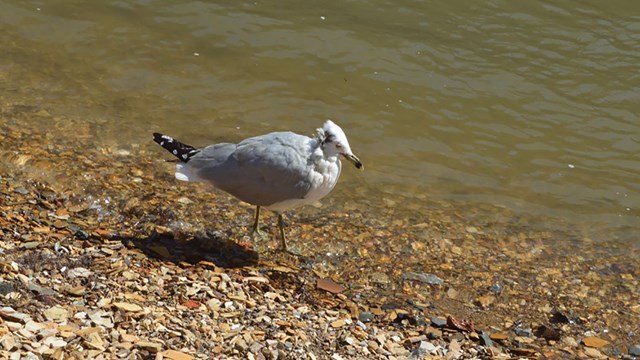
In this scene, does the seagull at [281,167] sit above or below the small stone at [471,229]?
above

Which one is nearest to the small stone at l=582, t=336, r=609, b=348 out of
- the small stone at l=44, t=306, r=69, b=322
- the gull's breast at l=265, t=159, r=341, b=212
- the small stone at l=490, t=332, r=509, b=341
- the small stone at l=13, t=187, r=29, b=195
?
the small stone at l=490, t=332, r=509, b=341

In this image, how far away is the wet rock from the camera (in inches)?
261

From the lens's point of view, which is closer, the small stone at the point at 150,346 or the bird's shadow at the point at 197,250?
the small stone at the point at 150,346

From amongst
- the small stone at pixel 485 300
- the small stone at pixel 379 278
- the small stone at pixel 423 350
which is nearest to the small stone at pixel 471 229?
the small stone at pixel 485 300

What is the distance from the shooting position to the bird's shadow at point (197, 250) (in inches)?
244

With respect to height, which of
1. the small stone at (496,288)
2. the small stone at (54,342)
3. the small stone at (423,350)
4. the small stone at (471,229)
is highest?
the small stone at (54,342)

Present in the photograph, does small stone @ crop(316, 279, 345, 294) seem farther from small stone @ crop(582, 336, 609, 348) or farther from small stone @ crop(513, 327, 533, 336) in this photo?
small stone @ crop(582, 336, 609, 348)

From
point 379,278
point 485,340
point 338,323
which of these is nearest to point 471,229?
point 379,278

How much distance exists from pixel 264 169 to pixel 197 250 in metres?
0.82

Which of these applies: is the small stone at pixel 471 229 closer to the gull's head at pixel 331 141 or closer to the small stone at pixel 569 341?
the small stone at pixel 569 341

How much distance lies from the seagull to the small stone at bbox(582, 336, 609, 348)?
202 centimetres

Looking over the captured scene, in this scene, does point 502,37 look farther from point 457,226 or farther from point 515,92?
point 457,226

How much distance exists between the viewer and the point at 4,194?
6.59m

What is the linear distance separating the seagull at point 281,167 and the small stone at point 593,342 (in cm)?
202
